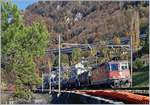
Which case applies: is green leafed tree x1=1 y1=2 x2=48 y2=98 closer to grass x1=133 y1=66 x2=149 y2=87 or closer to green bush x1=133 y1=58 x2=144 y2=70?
grass x1=133 y1=66 x2=149 y2=87

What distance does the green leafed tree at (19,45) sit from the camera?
81.9ft

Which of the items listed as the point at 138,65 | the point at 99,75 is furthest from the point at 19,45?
the point at 138,65

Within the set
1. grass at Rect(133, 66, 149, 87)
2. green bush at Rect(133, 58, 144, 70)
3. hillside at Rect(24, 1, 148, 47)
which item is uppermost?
hillside at Rect(24, 1, 148, 47)

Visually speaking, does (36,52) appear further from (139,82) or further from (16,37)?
(139,82)

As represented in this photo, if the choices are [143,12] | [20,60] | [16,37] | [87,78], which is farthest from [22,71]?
[143,12]

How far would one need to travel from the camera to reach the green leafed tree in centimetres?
2497

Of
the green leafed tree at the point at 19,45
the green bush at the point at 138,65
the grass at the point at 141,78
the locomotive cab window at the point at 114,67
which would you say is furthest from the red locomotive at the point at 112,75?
the green bush at the point at 138,65

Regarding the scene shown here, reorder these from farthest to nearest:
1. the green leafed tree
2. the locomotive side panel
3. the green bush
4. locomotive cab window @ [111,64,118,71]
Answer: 1. the green bush
2. the locomotive side panel
3. locomotive cab window @ [111,64,118,71]
4. the green leafed tree

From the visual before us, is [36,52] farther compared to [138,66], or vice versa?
[138,66]

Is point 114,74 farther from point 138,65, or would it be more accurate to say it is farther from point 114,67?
point 138,65

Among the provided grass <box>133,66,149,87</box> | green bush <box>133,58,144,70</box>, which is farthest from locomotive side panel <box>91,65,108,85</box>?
green bush <box>133,58,144,70</box>

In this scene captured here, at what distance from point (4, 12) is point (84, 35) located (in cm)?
6558

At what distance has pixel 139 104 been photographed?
12477 mm

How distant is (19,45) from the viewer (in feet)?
83.5
